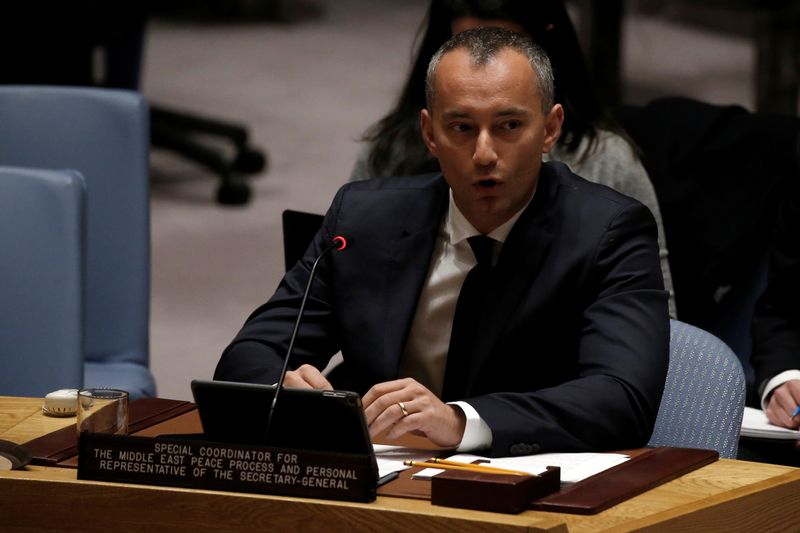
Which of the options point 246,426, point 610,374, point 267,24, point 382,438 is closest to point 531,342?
point 610,374

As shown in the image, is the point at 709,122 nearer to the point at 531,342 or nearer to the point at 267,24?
the point at 531,342

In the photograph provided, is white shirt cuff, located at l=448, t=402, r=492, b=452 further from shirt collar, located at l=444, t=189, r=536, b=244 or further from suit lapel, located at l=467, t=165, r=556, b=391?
shirt collar, located at l=444, t=189, r=536, b=244

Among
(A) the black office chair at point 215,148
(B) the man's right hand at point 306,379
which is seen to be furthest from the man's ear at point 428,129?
(A) the black office chair at point 215,148

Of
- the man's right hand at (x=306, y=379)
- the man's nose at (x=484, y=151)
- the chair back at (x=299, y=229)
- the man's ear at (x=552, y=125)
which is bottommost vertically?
the man's right hand at (x=306, y=379)

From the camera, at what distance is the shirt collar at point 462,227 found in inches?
89.9

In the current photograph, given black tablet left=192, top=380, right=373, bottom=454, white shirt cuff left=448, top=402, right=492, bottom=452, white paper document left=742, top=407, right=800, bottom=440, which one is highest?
black tablet left=192, top=380, right=373, bottom=454

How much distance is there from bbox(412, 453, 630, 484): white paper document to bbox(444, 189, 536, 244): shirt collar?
428mm

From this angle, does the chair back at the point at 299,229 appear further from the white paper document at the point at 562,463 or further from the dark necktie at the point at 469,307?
the white paper document at the point at 562,463

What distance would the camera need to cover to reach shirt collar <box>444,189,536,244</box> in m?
2.28

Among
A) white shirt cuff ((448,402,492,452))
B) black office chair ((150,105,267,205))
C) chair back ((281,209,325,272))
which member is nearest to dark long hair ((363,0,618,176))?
chair back ((281,209,325,272))

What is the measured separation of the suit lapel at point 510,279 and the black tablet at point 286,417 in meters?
0.56

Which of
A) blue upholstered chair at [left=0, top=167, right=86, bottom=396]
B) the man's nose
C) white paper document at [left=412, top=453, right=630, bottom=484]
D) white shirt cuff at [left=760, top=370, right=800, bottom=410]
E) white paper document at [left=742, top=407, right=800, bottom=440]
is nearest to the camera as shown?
white paper document at [left=412, top=453, right=630, bottom=484]

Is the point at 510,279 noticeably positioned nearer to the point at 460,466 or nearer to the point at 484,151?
the point at 484,151

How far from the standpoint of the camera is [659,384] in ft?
6.86
